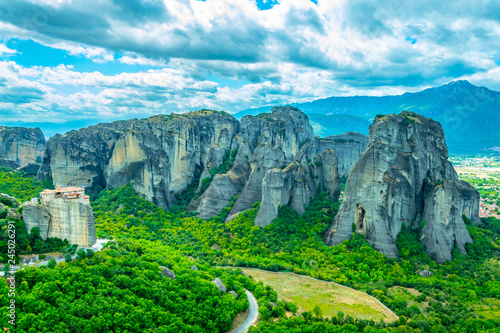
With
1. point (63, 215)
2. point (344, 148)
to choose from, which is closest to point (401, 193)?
point (63, 215)

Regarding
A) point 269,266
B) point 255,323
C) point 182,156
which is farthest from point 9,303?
point 182,156

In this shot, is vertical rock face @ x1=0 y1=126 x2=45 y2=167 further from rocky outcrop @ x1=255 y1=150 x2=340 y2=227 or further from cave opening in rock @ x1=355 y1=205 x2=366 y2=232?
cave opening in rock @ x1=355 y1=205 x2=366 y2=232

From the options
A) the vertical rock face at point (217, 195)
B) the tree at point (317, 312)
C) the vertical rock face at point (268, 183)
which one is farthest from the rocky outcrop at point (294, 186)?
the tree at point (317, 312)

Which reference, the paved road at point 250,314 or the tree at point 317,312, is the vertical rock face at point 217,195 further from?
the tree at point 317,312

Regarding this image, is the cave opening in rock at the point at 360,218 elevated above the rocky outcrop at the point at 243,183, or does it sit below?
below

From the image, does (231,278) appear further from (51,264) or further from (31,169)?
(31,169)

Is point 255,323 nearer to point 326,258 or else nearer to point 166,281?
point 166,281

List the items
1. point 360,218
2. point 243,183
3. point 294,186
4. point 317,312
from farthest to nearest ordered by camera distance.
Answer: point 243,183, point 294,186, point 360,218, point 317,312
